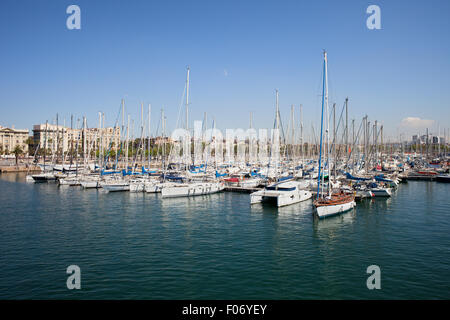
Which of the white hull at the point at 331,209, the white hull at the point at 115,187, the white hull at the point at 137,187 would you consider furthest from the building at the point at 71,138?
the white hull at the point at 331,209

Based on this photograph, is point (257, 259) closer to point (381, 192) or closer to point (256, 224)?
point (256, 224)

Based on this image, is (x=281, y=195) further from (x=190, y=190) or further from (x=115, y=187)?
(x=115, y=187)

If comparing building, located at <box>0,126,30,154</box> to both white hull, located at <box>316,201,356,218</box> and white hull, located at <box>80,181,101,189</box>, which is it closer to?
white hull, located at <box>80,181,101,189</box>

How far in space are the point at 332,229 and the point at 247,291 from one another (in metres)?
15.1

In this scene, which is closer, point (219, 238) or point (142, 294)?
point (142, 294)

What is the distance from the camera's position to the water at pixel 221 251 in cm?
1655

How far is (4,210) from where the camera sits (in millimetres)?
36594

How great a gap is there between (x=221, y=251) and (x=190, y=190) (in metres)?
25.6

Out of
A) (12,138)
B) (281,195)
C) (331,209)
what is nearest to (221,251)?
(331,209)

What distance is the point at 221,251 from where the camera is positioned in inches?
885

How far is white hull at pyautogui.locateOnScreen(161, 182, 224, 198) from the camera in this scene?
45531mm

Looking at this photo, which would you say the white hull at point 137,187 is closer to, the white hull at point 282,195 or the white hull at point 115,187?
the white hull at point 115,187

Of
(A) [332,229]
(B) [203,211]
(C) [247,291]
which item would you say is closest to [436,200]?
(A) [332,229]

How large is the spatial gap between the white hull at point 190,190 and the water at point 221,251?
20.1ft
